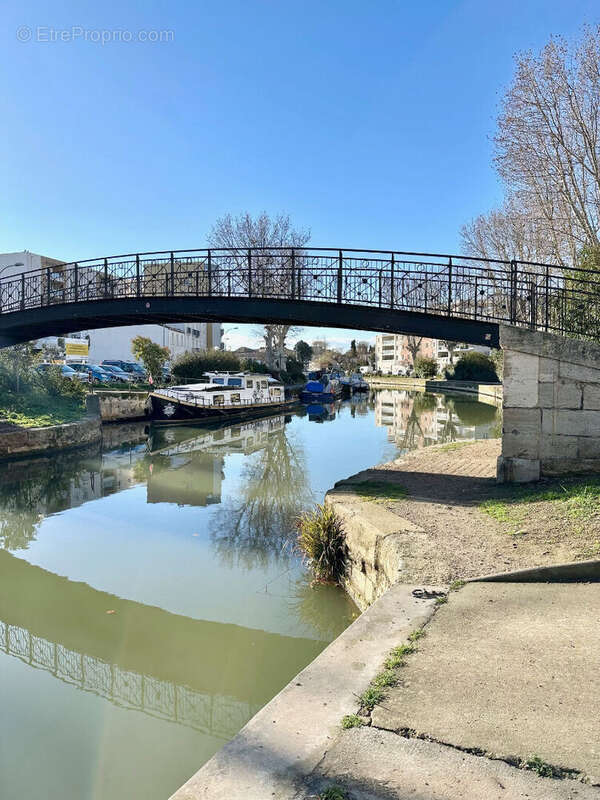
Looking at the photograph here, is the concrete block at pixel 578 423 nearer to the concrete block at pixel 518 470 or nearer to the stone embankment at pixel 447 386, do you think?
the concrete block at pixel 518 470

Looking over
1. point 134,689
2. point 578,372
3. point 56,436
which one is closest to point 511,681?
point 134,689

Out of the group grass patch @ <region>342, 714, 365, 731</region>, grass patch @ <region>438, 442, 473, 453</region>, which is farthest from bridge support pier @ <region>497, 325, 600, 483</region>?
grass patch @ <region>342, 714, 365, 731</region>

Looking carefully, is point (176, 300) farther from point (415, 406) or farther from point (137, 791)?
point (415, 406)

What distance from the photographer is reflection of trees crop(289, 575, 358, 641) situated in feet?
20.2

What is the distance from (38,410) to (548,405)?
19.5 m

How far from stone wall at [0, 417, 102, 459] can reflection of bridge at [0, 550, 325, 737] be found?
1173 cm

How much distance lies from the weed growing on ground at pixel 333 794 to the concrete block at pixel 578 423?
7.51m

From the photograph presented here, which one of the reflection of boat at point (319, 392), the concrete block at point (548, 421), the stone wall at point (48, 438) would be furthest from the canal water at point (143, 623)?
the reflection of boat at point (319, 392)

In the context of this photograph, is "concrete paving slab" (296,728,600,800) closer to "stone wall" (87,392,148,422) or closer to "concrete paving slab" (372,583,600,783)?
"concrete paving slab" (372,583,600,783)

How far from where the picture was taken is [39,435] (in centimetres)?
1886

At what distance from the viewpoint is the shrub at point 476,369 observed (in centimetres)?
5981

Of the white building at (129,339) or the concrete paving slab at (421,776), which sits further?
the white building at (129,339)

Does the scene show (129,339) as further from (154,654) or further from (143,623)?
(154,654)

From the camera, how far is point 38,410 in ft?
70.6
